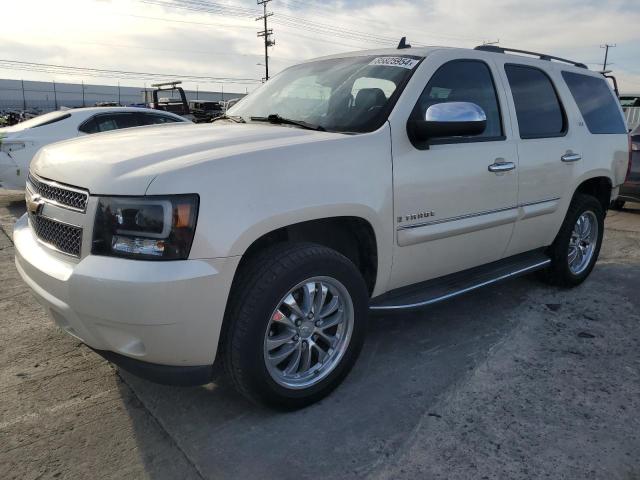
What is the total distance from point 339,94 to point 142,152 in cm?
138

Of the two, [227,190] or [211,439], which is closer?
[227,190]

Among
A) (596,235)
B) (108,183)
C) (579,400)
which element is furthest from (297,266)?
(596,235)

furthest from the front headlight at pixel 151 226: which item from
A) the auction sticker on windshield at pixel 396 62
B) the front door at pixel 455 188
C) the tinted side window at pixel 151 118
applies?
the tinted side window at pixel 151 118

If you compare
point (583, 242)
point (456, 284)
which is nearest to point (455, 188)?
point (456, 284)

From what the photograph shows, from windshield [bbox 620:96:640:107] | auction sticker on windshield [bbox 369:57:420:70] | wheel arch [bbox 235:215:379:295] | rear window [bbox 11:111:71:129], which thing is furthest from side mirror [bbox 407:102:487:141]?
windshield [bbox 620:96:640:107]

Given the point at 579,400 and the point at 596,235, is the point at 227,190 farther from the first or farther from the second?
the point at 596,235

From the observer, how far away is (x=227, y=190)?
7.64 ft

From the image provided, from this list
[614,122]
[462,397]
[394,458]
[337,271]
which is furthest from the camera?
[614,122]

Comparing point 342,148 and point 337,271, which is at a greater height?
point 342,148

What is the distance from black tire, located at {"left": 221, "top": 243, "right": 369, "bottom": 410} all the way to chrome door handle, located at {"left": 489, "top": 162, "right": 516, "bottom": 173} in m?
1.34

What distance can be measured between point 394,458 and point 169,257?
1356 millimetres

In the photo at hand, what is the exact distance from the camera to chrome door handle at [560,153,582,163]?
417 cm

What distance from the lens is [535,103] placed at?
161 inches

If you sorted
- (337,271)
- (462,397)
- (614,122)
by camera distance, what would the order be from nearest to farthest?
(337,271) < (462,397) < (614,122)
